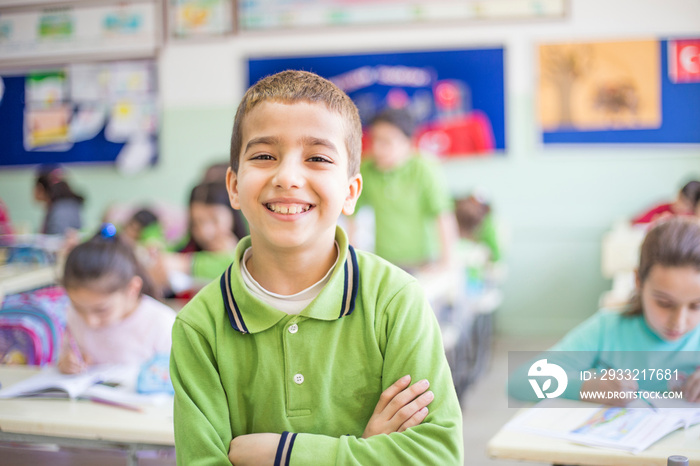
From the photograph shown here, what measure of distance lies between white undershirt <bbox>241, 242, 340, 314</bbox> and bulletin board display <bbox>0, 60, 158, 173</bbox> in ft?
15.8

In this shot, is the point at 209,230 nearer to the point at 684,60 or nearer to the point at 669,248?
the point at 669,248

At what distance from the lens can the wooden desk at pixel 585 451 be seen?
119 cm

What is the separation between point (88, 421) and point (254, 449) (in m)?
0.61

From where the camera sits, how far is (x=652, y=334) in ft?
5.29

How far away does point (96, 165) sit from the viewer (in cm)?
575

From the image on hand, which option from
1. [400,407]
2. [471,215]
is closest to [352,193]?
[400,407]

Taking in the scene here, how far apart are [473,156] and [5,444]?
3.95 meters

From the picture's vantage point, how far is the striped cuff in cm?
98

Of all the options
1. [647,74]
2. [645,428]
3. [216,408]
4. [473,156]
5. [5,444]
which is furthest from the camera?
[473,156]

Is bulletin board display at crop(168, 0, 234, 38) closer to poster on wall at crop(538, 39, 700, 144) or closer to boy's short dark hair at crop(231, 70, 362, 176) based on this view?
poster on wall at crop(538, 39, 700, 144)

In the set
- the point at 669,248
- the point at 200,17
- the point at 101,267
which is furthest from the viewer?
the point at 200,17

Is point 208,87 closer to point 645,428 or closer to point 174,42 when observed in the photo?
point 174,42

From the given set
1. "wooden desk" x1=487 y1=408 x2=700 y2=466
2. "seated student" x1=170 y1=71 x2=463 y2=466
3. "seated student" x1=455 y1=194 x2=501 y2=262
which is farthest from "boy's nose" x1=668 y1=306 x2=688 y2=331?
"seated student" x1=455 y1=194 x2=501 y2=262

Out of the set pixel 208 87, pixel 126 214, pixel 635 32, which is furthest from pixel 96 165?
pixel 635 32
